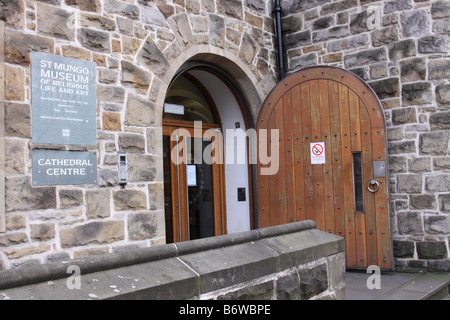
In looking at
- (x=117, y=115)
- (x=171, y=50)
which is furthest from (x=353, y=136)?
(x=117, y=115)

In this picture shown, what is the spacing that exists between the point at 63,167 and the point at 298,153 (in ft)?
9.29

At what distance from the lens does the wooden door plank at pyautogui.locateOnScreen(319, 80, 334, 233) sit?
526 cm

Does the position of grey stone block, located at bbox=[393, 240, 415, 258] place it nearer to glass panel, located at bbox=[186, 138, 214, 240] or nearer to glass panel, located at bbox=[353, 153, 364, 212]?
glass panel, located at bbox=[353, 153, 364, 212]

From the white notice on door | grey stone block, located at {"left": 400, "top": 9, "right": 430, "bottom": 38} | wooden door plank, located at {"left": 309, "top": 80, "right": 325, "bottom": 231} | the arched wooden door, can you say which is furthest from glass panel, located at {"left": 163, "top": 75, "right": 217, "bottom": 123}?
grey stone block, located at {"left": 400, "top": 9, "right": 430, "bottom": 38}

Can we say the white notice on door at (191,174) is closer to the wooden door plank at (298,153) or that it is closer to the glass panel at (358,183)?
the wooden door plank at (298,153)

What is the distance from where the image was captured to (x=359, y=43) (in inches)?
218

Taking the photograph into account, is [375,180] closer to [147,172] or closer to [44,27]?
[147,172]

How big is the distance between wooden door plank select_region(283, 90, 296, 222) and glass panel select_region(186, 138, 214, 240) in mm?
1087

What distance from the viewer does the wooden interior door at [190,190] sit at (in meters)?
5.55

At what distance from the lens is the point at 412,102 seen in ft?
16.9

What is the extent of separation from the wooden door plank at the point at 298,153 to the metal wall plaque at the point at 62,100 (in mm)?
2519

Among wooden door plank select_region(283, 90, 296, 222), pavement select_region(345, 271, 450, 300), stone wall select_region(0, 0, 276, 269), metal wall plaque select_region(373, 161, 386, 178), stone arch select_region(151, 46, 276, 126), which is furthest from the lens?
wooden door plank select_region(283, 90, 296, 222)

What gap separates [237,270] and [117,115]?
2322mm
